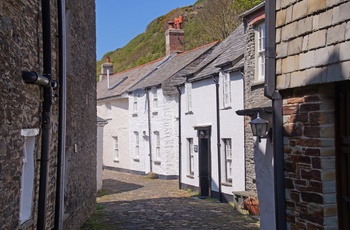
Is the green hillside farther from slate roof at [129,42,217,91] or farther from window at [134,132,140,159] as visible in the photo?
window at [134,132,140,159]

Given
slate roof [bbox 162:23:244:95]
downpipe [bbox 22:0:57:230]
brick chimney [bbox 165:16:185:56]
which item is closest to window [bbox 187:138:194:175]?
slate roof [bbox 162:23:244:95]

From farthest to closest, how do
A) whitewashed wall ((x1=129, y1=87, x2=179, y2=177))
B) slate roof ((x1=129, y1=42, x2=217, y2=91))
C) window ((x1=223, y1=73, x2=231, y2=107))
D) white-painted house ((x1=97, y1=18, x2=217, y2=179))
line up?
1. slate roof ((x1=129, y1=42, x2=217, y2=91))
2. white-painted house ((x1=97, y1=18, x2=217, y2=179))
3. whitewashed wall ((x1=129, y1=87, x2=179, y2=177))
4. window ((x1=223, y1=73, x2=231, y2=107))

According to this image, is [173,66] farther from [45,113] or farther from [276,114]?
[276,114]

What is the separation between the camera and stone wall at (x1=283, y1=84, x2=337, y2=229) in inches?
197

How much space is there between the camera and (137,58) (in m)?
67.8

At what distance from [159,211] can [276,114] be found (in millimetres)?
11417

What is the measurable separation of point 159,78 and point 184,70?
8.24ft

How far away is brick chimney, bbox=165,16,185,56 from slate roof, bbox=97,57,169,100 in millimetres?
927

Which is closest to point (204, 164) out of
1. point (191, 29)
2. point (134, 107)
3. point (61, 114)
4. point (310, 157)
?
point (134, 107)

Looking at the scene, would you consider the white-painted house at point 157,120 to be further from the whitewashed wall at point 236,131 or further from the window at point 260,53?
the window at point 260,53

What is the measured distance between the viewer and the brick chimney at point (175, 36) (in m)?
32.9

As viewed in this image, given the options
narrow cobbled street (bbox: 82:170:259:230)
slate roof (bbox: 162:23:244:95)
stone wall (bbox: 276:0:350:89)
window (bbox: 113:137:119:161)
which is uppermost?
slate roof (bbox: 162:23:244:95)

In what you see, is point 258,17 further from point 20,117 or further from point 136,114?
point 136,114

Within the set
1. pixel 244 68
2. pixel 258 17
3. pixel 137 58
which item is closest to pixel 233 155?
pixel 244 68
